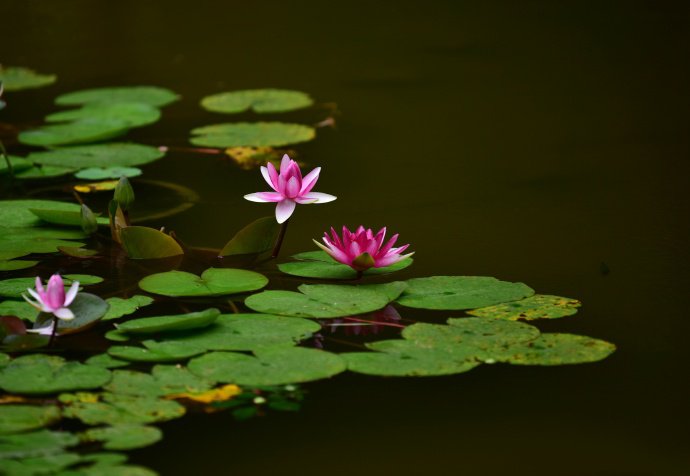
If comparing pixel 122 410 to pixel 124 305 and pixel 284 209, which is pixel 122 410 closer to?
pixel 124 305

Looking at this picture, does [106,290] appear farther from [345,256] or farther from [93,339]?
[345,256]

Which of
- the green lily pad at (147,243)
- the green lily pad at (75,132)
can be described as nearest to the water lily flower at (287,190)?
the green lily pad at (147,243)

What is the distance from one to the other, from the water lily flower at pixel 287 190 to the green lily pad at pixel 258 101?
4.40ft

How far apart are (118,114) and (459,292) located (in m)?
1.67

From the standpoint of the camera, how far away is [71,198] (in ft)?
8.21

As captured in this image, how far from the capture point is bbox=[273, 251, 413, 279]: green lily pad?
1.91m

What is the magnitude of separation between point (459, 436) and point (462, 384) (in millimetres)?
143

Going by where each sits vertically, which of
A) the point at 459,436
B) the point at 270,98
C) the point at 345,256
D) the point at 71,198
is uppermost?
the point at 270,98

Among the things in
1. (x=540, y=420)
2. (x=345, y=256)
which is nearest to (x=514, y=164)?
(x=345, y=256)

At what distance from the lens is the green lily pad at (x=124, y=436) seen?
52.1 inches

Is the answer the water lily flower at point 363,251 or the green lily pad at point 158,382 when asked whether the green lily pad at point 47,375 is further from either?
the water lily flower at point 363,251

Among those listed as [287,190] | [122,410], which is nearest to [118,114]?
[287,190]

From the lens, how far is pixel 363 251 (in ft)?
6.16

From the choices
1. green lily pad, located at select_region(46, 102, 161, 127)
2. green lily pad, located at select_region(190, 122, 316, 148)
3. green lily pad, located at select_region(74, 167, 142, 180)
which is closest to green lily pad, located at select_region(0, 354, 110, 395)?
green lily pad, located at select_region(74, 167, 142, 180)
